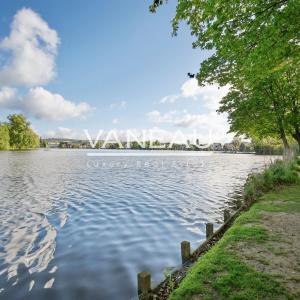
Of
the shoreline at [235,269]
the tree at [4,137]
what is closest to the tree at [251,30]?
the shoreline at [235,269]

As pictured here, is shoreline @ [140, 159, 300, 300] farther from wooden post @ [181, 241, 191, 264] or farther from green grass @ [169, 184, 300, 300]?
wooden post @ [181, 241, 191, 264]

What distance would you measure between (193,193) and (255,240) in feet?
44.7

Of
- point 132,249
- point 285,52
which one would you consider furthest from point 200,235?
point 285,52

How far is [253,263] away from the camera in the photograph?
23.0 ft

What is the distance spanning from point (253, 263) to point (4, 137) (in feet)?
415

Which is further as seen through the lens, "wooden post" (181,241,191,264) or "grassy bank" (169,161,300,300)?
"wooden post" (181,241,191,264)

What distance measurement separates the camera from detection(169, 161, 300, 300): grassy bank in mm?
5680

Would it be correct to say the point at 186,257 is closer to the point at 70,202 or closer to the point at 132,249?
the point at 132,249

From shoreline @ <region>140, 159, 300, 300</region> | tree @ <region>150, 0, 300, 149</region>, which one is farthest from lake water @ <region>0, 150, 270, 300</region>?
tree @ <region>150, 0, 300, 149</region>

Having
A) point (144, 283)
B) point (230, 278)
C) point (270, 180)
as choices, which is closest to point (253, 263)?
point (230, 278)

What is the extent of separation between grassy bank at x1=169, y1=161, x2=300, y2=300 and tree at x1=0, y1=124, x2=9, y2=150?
400 feet

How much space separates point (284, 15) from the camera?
27.0ft

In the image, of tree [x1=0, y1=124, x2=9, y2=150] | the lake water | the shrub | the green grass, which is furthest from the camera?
tree [x1=0, y1=124, x2=9, y2=150]

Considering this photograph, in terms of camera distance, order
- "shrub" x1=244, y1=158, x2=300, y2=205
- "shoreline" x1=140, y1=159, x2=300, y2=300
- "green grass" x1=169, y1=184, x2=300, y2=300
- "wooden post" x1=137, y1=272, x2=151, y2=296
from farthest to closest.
Answer: 1. "shrub" x1=244, y1=158, x2=300, y2=205
2. "wooden post" x1=137, y1=272, x2=151, y2=296
3. "shoreline" x1=140, y1=159, x2=300, y2=300
4. "green grass" x1=169, y1=184, x2=300, y2=300
